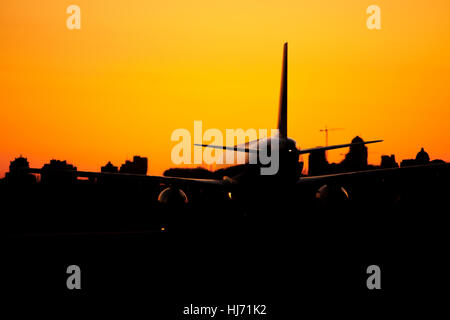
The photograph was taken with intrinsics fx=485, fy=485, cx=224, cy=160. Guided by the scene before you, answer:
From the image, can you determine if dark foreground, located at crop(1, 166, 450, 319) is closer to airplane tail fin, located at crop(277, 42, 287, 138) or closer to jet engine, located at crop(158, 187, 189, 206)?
jet engine, located at crop(158, 187, 189, 206)

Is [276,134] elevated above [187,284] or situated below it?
above

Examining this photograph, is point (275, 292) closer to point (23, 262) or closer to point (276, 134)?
point (23, 262)

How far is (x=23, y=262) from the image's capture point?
20.0 meters

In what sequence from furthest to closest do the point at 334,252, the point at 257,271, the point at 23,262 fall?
the point at 334,252 < the point at 23,262 < the point at 257,271

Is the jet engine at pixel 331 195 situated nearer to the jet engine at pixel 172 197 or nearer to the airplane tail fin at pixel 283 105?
the airplane tail fin at pixel 283 105

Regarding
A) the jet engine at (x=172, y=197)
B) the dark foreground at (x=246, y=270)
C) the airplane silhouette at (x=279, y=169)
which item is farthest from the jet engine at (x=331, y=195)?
the jet engine at (x=172, y=197)

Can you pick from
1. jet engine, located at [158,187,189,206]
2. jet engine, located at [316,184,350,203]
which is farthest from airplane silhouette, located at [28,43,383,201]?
jet engine, located at [316,184,350,203]

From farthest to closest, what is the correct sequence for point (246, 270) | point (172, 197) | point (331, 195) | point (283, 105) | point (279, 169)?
point (331, 195) < point (172, 197) < point (283, 105) < point (279, 169) < point (246, 270)

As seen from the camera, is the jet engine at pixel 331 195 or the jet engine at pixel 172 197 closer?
the jet engine at pixel 172 197

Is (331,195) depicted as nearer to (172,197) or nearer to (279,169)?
(279,169)

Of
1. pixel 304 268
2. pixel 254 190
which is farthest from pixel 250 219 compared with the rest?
pixel 304 268

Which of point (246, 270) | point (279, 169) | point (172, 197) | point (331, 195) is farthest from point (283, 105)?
point (246, 270)
